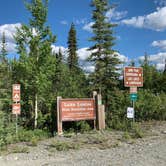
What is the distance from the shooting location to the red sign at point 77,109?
17.3m

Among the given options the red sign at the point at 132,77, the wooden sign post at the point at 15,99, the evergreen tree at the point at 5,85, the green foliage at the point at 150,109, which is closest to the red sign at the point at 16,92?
the wooden sign post at the point at 15,99

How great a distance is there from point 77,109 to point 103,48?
21.4 m

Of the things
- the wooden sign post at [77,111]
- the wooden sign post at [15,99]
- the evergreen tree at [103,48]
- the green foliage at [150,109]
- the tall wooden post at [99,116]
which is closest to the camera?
the wooden sign post at [15,99]

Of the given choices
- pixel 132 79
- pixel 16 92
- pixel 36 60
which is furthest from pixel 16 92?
pixel 132 79

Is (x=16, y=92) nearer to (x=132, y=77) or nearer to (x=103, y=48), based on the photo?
(x=132, y=77)

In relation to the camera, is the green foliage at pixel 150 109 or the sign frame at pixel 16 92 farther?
the green foliage at pixel 150 109

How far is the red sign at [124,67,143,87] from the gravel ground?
140 inches

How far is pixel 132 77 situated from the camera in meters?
17.2

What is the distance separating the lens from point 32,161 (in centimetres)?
1109

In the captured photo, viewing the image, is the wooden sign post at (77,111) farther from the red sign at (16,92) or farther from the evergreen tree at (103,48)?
the evergreen tree at (103,48)

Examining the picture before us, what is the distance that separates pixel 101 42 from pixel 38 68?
64.7ft

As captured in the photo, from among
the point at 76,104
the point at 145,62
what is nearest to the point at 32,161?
the point at 76,104

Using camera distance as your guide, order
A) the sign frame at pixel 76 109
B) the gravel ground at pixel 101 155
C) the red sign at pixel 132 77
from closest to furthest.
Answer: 1. the gravel ground at pixel 101 155
2. the red sign at pixel 132 77
3. the sign frame at pixel 76 109

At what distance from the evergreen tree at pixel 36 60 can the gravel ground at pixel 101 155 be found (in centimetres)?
544
